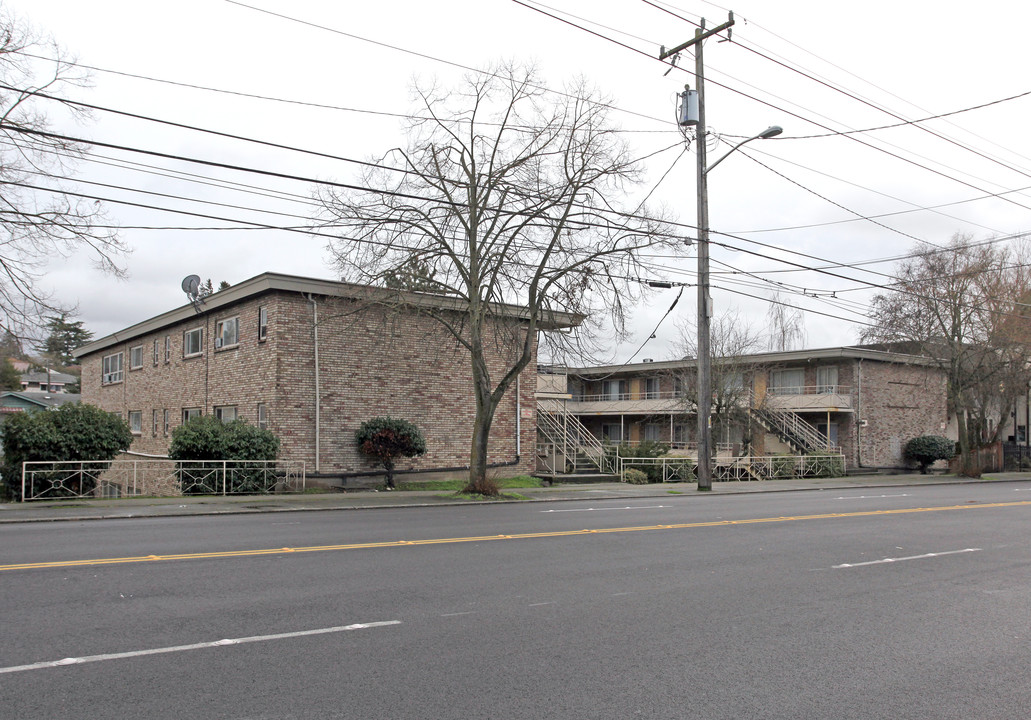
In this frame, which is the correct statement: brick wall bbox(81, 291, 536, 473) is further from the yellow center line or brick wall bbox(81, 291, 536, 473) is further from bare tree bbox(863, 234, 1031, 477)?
bare tree bbox(863, 234, 1031, 477)

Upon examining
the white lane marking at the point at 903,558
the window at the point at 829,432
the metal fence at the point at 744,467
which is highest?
the window at the point at 829,432

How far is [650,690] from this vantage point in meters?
5.35

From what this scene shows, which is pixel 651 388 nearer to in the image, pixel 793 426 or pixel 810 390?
pixel 810 390

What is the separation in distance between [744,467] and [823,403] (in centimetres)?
827

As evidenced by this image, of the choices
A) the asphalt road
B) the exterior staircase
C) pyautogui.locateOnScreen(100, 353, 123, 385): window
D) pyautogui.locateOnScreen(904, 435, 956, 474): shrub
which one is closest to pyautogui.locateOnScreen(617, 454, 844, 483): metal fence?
the exterior staircase

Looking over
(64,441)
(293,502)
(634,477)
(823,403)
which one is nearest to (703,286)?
(634,477)

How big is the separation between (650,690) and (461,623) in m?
2.05

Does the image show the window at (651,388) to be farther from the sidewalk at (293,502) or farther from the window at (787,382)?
the sidewalk at (293,502)

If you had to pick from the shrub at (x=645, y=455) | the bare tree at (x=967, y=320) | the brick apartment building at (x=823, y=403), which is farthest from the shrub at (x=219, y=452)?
the bare tree at (x=967, y=320)

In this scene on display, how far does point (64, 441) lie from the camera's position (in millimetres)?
18703

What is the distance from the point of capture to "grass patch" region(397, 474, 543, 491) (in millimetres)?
24484

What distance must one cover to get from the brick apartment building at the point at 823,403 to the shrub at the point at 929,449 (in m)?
1.25

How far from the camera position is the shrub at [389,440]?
77.6 ft

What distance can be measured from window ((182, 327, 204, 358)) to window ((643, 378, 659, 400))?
99.3 ft
